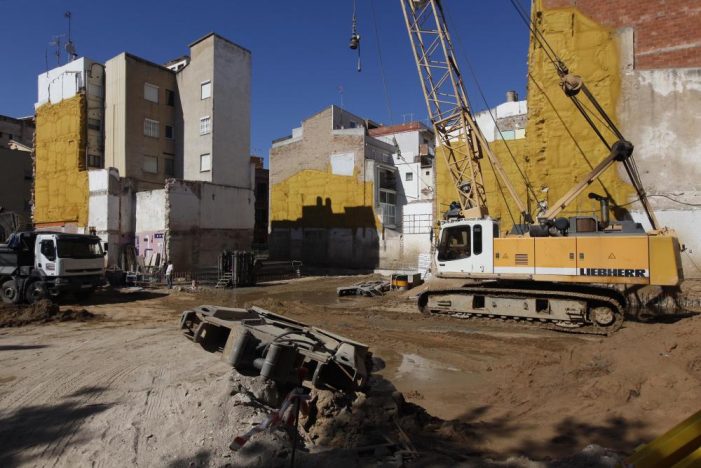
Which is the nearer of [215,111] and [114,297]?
[114,297]

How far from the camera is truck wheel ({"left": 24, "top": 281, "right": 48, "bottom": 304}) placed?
14.6 meters

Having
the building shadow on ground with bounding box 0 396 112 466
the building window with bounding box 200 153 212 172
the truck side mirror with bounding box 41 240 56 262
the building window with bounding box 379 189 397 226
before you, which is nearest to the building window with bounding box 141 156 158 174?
the building window with bounding box 200 153 212 172

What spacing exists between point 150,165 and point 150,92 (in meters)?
4.69

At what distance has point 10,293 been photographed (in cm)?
1515

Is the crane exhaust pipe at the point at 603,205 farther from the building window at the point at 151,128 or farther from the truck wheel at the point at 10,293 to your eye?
the building window at the point at 151,128

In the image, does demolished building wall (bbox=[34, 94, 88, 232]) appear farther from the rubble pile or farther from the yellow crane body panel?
the rubble pile

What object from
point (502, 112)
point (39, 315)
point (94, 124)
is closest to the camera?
point (39, 315)

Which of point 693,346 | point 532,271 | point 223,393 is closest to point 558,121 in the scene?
point 532,271

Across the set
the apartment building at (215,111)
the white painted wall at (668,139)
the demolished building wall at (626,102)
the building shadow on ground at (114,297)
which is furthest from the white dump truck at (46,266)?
the white painted wall at (668,139)

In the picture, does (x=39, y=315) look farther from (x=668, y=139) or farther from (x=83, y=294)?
(x=668, y=139)

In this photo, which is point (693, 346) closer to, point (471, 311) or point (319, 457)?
point (471, 311)

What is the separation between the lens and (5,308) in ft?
45.0

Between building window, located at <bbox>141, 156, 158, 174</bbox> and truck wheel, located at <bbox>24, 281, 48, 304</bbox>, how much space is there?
13920 mm

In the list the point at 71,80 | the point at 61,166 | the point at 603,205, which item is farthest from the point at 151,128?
the point at 603,205
